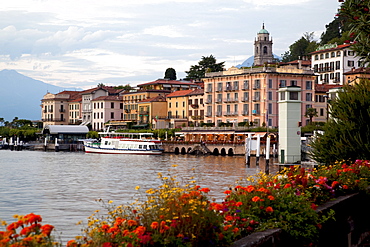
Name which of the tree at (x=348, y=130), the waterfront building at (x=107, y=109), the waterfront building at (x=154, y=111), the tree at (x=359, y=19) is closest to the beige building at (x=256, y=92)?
the waterfront building at (x=154, y=111)

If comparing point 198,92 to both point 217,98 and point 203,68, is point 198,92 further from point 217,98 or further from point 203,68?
point 203,68

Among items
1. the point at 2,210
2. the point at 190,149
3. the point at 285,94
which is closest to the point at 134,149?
the point at 190,149

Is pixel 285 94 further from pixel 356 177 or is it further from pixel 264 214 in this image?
pixel 264 214

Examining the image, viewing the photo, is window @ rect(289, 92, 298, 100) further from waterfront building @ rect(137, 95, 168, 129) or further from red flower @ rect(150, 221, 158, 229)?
waterfront building @ rect(137, 95, 168, 129)

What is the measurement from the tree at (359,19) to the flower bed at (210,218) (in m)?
6.14

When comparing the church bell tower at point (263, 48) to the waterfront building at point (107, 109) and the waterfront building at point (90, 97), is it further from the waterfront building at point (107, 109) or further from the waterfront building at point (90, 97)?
the waterfront building at point (107, 109)

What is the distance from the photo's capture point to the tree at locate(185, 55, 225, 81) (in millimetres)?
148875

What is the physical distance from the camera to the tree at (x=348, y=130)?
62.5 ft

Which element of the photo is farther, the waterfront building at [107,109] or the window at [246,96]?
the waterfront building at [107,109]

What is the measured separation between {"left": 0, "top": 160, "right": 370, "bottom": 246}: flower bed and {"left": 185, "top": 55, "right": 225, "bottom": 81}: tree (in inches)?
5378

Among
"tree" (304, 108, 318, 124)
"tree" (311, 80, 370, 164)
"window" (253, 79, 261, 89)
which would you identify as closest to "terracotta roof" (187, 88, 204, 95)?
"window" (253, 79, 261, 89)

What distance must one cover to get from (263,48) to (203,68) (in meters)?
33.6

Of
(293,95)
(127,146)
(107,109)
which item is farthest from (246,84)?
(293,95)

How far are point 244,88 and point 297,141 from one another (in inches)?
2466
